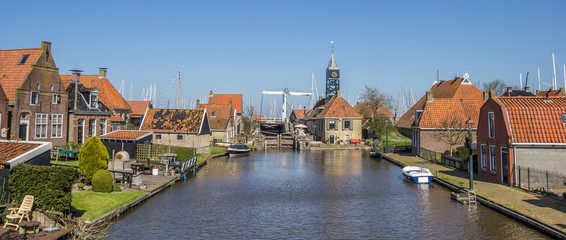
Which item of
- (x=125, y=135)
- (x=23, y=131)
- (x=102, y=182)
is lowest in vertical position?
(x=102, y=182)

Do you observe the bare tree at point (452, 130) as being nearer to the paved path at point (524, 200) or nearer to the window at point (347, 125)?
the paved path at point (524, 200)

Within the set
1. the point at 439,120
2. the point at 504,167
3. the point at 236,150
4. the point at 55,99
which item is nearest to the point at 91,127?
the point at 55,99

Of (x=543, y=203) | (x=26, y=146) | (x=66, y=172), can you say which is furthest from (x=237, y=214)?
(x=543, y=203)

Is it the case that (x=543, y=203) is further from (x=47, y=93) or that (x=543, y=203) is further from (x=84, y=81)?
(x=84, y=81)

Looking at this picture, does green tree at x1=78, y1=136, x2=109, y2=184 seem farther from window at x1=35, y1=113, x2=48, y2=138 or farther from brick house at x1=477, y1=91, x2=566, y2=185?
brick house at x1=477, y1=91, x2=566, y2=185

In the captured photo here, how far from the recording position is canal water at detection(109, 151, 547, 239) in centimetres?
1877

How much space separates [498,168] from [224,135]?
47.2m

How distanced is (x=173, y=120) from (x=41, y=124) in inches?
757

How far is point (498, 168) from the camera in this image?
29.0 m

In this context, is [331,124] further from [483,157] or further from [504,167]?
[504,167]

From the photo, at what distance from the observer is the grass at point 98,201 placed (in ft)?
65.9

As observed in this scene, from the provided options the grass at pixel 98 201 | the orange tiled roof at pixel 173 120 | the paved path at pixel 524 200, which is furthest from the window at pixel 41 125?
the paved path at pixel 524 200

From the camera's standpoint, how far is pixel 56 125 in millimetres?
40188

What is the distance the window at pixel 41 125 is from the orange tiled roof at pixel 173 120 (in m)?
17.3
